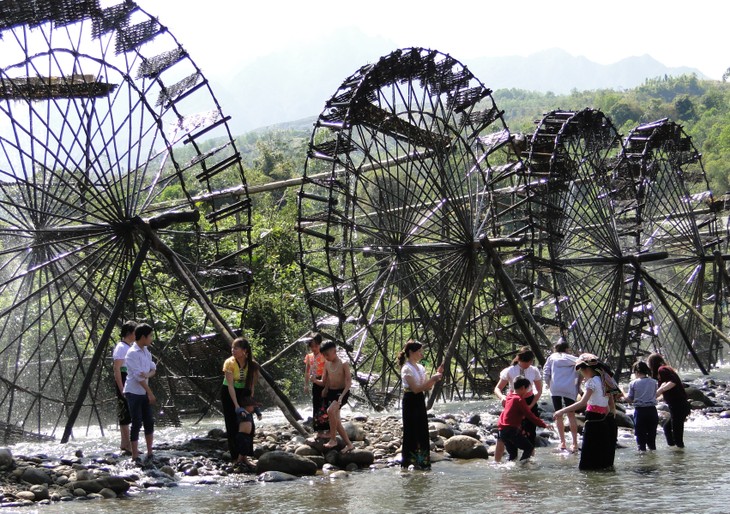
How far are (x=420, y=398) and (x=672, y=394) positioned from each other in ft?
13.5

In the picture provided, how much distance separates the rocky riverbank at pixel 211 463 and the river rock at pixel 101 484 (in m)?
0.01

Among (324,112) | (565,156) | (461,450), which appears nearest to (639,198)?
(565,156)

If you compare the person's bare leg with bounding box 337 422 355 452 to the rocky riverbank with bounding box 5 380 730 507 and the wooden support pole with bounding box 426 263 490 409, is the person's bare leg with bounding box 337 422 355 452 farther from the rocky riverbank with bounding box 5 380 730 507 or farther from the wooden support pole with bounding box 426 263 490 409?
the wooden support pole with bounding box 426 263 490 409

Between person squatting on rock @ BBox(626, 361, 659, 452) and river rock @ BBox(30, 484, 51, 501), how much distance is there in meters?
7.51

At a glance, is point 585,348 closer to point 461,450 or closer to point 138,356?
point 461,450

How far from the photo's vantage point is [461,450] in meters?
14.8

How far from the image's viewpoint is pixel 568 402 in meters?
15.5

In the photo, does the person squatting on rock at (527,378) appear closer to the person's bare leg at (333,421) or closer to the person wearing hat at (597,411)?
the person wearing hat at (597,411)

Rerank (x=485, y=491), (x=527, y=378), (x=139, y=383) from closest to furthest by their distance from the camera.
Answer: (x=485, y=491)
(x=139, y=383)
(x=527, y=378)

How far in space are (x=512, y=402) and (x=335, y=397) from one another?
8.48 feet

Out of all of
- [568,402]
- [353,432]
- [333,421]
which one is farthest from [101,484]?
[568,402]

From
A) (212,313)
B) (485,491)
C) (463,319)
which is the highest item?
(212,313)

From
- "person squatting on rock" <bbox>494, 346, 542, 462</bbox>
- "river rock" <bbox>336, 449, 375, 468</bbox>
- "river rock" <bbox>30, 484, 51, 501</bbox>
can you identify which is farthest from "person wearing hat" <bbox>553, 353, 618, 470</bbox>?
"river rock" <bbox>30, 484, 51, 501</bbox>

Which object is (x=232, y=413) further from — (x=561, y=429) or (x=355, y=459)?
(x=561, y=429)
